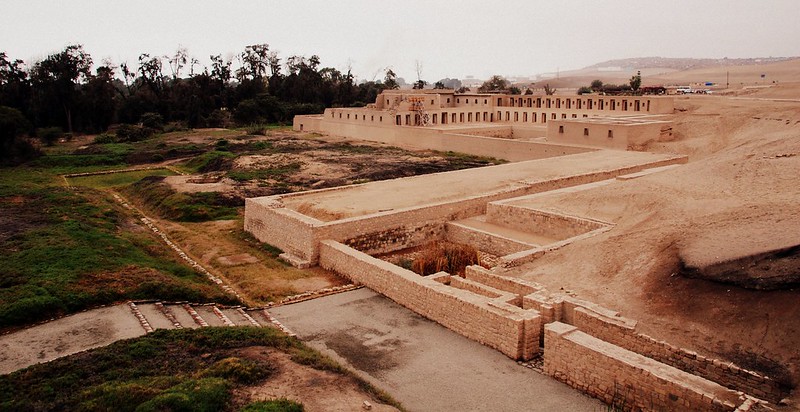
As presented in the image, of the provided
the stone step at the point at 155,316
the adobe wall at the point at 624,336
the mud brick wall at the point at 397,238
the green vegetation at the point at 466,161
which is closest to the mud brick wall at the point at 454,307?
the adobe wall at the point at 624,336

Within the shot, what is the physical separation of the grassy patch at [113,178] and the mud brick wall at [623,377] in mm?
21886

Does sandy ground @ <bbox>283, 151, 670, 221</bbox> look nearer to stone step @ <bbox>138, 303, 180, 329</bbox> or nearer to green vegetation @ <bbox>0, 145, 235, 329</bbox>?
green vegetation @ <bbox>0, 145, 235, 329</bbox>

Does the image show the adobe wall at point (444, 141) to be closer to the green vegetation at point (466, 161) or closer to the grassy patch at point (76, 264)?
the green vegetation at point (466, 161)

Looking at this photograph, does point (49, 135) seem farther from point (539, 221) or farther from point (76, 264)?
point (539, 221)

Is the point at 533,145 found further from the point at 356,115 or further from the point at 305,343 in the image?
the point at 305,343

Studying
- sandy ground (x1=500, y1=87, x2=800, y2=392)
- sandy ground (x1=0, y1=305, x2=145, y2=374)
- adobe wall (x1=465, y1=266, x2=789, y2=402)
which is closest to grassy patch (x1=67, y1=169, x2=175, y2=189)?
sandy ground (x1=0, y1=305, x2=145, y2=374)

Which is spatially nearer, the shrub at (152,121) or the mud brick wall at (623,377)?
the mud brick wall at (623,377)

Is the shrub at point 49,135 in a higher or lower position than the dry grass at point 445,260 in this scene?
higher

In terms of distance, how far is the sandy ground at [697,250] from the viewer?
7129 mm

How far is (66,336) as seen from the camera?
8547mm

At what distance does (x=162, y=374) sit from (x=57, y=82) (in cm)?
4628

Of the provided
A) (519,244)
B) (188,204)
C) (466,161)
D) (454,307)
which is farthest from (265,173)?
(454,307)

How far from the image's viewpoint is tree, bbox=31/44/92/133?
4503 cm

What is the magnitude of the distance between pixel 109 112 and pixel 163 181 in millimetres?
27641
